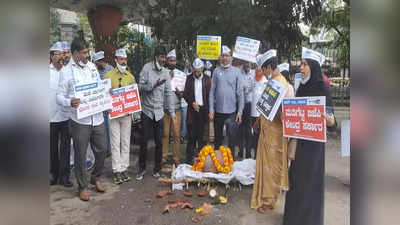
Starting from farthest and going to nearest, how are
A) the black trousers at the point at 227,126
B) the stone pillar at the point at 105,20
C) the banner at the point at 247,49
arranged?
the stone pillar at the point at 105,20 < the black trousers at the point at 227,126 < the banner at the point at 247,49

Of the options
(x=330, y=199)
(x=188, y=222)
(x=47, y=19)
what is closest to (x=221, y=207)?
(x=188, y=222)

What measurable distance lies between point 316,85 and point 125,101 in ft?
9.83

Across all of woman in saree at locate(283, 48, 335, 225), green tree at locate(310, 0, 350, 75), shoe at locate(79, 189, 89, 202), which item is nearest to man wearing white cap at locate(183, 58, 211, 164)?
shoe at locate(79, 189, 89, 202)

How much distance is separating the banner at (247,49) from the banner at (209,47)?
29.4 inches

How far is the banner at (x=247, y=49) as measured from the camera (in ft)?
20.0

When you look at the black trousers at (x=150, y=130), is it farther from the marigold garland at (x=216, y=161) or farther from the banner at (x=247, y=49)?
the banner at (x=247, y=49)

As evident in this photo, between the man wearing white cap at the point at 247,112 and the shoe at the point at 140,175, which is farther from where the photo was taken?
the man wearing white cap at the point at 247,112

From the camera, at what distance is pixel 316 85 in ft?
11.5

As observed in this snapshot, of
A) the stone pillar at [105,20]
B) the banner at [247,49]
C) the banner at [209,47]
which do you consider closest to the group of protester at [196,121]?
the banner at [247,49]

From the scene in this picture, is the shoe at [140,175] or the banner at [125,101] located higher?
the banner at [125,101]

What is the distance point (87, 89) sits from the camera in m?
4.66

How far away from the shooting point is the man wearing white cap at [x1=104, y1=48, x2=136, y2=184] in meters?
5.52

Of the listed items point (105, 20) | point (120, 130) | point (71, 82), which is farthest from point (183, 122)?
point (105, 20)

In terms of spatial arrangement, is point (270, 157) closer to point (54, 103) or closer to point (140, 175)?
point (140, 175)
